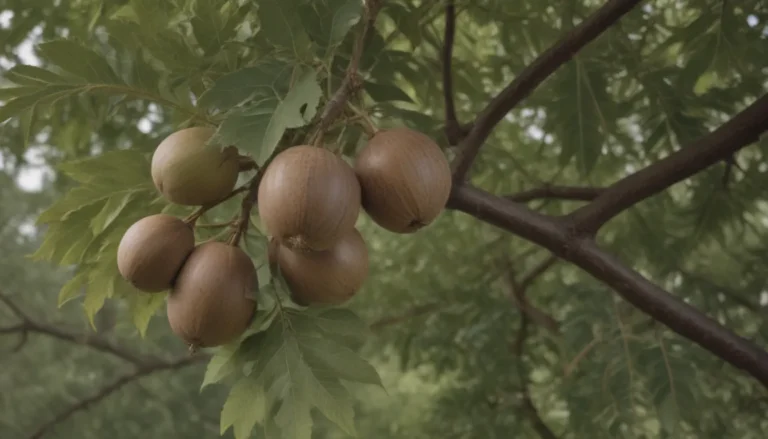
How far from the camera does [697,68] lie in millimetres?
692

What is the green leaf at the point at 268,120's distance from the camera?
0.36 meters

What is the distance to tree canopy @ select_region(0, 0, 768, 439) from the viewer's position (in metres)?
0.45

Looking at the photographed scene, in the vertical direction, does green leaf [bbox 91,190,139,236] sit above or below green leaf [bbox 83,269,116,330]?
above

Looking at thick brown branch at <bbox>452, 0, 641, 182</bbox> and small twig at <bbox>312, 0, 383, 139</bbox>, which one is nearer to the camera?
small twig at <bbox>312, 0, 383, 139</bbox>

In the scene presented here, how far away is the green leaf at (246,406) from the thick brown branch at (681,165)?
1.10 ft

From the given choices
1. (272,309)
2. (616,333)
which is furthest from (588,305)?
(272,309)

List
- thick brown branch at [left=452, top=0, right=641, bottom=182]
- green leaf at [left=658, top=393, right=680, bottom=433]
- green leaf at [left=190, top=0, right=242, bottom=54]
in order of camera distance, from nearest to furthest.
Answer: green leaf at [left=190, top=0, right=242, bottom=54], thick brown branch at [left=452, top=0, right=641, bottom=182], green leaf at [left=658, top=393, right=680, bottom=433]

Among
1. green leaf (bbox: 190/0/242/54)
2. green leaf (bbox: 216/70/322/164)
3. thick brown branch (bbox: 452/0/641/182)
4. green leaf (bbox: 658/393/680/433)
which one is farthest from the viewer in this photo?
green leaf (bbox: 658/393/680/433)

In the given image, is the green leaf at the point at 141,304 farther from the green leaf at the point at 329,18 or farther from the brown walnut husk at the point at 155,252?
the green leaf at the point at 329,18

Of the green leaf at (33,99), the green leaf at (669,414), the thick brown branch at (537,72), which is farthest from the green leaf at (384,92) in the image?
the green leaf at (669,414)

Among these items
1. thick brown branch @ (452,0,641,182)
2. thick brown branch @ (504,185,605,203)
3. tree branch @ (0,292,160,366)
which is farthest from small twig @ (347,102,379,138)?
tree branch @ (0,292,160,366)

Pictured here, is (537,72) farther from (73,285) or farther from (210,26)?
(73,285)

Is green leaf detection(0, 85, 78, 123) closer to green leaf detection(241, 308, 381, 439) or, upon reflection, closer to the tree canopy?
the tree canopy

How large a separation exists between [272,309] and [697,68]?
493mm
